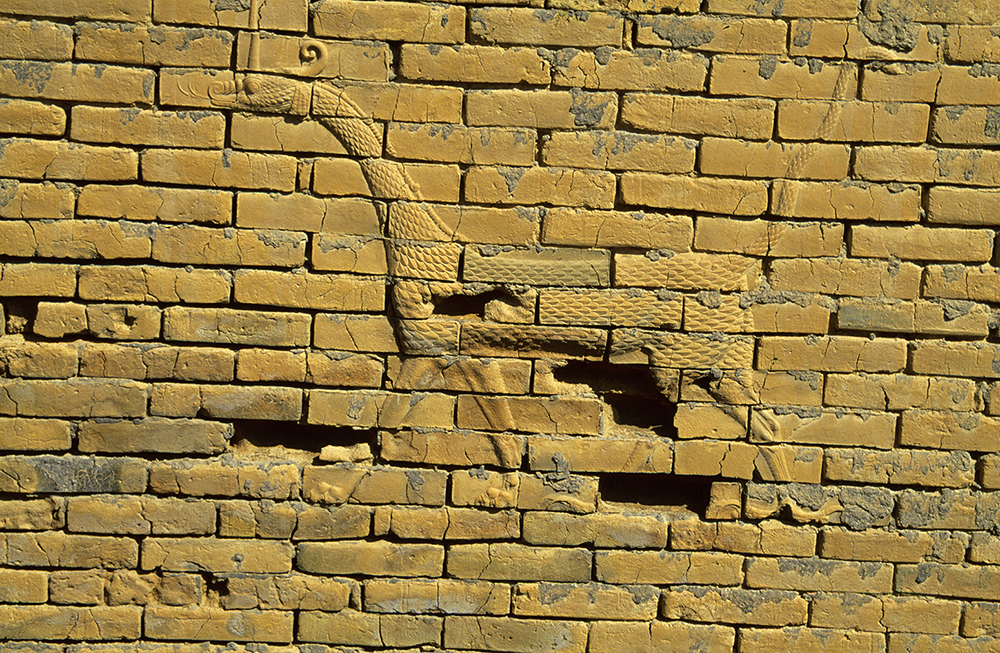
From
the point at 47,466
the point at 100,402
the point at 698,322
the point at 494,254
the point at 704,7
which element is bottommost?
the point at 47,466

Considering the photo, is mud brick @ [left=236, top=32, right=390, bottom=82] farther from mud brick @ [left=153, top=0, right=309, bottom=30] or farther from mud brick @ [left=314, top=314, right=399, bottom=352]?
mud brick @ [left=314, top=314, right=399, bottom=352]

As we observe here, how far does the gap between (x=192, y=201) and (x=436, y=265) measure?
781 millimetres

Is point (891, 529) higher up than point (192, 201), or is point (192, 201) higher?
point (192, 201)

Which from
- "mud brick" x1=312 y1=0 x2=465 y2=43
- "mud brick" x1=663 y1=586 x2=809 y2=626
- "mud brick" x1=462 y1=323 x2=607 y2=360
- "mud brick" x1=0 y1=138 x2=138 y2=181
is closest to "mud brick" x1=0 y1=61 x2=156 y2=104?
"mud brick" x1=0 y1=138 x2=138 y2=181

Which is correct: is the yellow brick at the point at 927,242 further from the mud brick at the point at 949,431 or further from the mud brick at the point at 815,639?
the mud brick at the point at 815,639

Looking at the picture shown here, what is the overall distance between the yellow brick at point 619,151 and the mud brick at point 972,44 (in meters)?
0.84

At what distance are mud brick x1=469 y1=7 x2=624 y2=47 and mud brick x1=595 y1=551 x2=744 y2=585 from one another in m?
1.64

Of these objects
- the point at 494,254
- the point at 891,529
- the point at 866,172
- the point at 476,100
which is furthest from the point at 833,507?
the point at 476,100

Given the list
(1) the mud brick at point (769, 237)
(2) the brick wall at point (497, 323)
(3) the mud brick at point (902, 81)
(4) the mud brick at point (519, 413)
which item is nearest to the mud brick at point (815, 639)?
(2) the brick wall at point (497, 323)

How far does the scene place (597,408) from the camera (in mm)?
2367

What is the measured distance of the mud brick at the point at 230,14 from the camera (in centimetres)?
222

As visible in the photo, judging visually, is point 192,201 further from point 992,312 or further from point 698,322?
point 992,312

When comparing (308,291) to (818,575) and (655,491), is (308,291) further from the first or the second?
(818,575)

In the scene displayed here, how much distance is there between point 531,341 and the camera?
2324 mm
